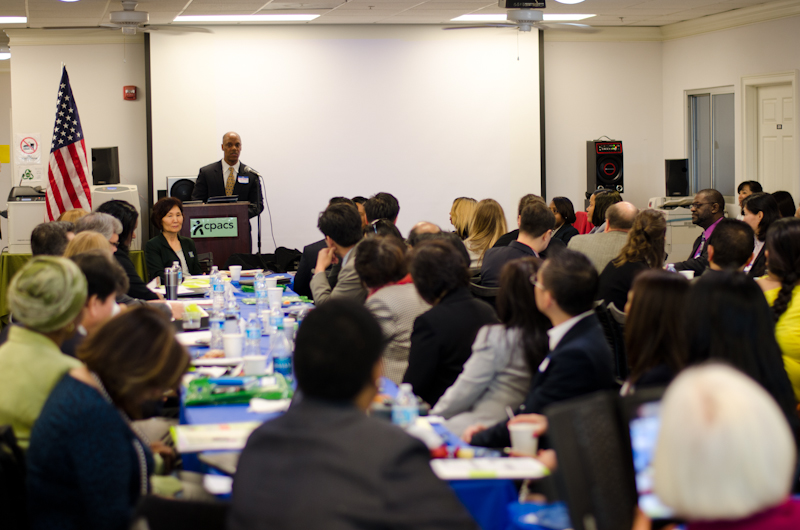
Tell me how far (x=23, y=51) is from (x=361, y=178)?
4.56m

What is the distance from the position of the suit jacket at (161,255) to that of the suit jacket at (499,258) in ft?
7.93

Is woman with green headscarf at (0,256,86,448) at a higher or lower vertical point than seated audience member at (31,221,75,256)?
lower

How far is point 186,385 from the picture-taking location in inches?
121

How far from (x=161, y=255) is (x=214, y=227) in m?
1.37

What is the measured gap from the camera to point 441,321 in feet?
10.4

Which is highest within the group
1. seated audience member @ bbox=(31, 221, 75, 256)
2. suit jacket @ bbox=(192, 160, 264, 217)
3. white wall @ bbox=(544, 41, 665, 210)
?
white wall @ bbox=(544, 41, 665, 210)

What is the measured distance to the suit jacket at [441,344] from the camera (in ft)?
10.4

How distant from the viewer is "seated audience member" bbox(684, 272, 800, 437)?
2129 millimetres

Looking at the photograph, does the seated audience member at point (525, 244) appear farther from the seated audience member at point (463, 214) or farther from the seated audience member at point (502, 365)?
the seated audience member at point (502, 365)

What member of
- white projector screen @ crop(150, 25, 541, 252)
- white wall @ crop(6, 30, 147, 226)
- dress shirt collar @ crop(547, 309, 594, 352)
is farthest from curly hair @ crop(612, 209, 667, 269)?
white wall @ crop(6, 30, 147, 226)

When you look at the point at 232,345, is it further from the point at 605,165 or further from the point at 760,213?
the point at 605,165

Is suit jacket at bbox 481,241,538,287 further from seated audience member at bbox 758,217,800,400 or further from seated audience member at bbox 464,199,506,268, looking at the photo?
seated audience member at bbox 758,217,800,400

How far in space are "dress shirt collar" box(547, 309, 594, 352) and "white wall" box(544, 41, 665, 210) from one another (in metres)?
8.68

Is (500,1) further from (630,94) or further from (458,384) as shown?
(458,384)
